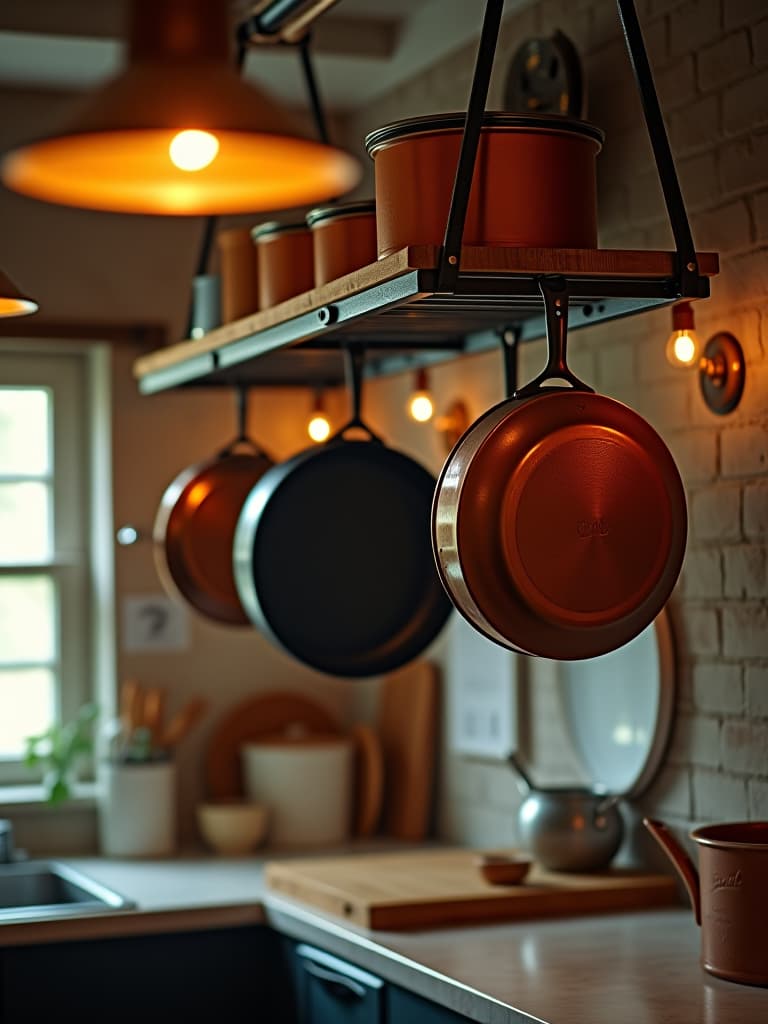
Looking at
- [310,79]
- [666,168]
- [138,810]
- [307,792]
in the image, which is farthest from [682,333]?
[138,810]

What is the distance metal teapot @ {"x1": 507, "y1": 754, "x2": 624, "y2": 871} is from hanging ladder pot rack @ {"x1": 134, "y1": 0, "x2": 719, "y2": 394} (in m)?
0.82

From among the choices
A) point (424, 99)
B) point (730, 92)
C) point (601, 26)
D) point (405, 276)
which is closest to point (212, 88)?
point (405, 276)

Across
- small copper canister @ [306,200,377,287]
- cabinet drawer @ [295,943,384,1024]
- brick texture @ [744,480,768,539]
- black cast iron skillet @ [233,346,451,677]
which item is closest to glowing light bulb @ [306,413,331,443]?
black cast iron skillet @ [233,346,451,677]

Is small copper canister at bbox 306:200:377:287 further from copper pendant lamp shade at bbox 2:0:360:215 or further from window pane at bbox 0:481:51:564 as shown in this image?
window pane at bbox 0:481:51:564

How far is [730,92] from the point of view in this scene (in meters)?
2.60

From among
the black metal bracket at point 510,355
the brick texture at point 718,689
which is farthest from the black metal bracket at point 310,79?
the brick texture at point 718,689

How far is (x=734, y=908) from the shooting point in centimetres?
221

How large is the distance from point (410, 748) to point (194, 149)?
1.99m

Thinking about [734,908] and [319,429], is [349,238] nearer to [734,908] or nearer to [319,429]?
[319,429]

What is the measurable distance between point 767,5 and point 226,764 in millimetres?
2182

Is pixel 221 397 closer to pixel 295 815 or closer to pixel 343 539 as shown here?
pixel 295 815

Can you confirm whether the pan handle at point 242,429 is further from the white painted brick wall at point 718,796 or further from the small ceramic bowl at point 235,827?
the white painted brick wall at point 718,796

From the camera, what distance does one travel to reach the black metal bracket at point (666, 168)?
213 centimetres

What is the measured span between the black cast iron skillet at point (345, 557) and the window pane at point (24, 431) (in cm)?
135
